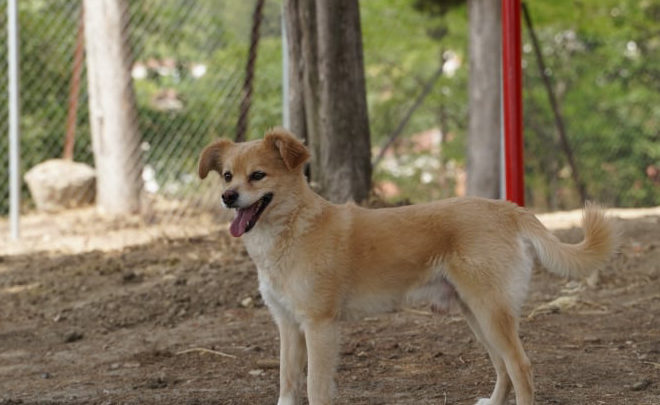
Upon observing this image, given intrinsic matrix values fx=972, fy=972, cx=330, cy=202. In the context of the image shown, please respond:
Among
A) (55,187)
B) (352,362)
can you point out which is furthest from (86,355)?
(55,187)

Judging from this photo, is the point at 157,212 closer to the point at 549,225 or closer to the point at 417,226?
the point at 549,225

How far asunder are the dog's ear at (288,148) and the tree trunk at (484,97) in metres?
7.13

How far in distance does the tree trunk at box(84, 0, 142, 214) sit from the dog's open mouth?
6984 mm

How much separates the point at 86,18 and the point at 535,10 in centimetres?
579

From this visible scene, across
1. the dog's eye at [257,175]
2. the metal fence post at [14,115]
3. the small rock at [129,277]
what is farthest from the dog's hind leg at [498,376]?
the metal fence post at [14,115]

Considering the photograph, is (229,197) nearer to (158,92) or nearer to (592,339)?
(592,339)

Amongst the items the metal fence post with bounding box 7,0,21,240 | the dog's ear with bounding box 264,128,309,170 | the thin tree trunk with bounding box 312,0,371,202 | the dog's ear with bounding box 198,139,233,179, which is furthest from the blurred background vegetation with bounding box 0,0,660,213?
the dog's ear with bounding box 264,128,309,170

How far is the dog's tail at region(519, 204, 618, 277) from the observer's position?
4.38 m

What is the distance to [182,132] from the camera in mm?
12852

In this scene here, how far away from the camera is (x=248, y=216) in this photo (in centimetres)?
439

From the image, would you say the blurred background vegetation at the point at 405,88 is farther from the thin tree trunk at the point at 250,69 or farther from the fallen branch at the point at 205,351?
the fallen branch at the point at 205,351

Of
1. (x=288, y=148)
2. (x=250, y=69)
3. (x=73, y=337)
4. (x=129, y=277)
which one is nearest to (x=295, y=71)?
(x=250, y=69)

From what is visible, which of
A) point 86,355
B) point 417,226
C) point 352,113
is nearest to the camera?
point 417,226

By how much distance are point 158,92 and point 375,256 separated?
11007 millimetres
